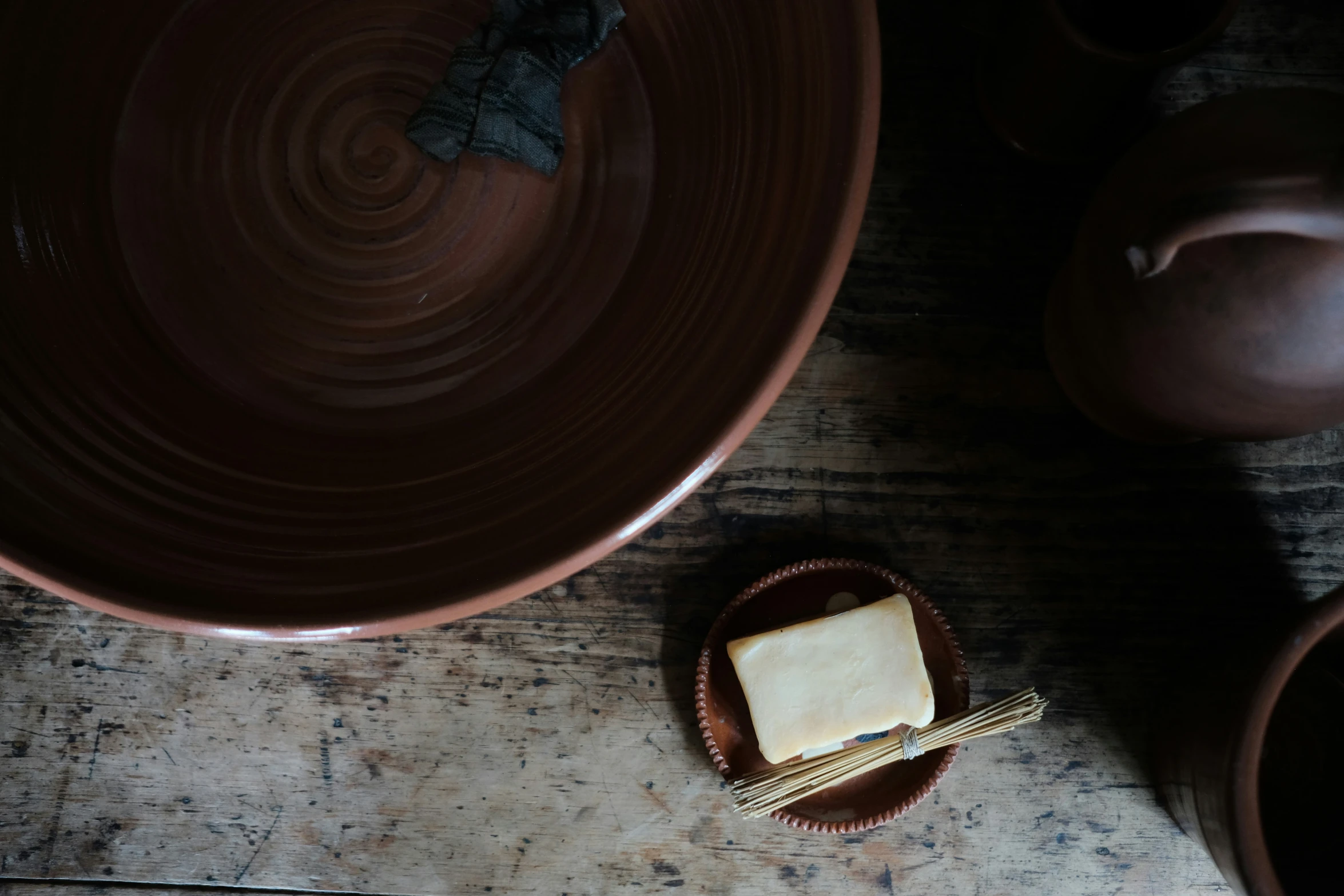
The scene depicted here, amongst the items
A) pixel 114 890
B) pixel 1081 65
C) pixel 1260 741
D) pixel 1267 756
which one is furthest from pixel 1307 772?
pixel 114 890

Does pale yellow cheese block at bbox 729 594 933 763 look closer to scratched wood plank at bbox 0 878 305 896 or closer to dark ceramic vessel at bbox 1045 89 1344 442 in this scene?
→ dark ceramic vessel at bbox 1045 89 1344 442

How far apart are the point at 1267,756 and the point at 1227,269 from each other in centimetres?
33

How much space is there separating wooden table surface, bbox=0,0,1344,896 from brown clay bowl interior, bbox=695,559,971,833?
0.08 feet

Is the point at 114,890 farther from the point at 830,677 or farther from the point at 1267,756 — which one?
the point at 1267,756

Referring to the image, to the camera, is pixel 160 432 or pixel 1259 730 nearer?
pixel 1259 730

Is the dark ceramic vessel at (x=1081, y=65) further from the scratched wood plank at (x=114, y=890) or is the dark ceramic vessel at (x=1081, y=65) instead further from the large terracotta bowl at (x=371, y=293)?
the scratched wood plank at (x=114, y=890)

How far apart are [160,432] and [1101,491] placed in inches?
23.9

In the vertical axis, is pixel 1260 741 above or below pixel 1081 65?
below

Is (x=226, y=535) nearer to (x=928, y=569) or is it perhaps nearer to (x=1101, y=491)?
(x=928, y=569)

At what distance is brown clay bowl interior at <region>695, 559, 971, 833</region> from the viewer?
21.8 inches

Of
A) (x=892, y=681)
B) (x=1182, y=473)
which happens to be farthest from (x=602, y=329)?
(x=1182, y=473)

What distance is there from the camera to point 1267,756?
54 cm

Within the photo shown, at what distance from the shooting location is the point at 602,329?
21.6 inches

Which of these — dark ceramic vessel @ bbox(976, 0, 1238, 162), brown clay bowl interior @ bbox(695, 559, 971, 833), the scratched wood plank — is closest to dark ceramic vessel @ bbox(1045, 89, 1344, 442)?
dark ceramic vessel @ bbox(976, 0, 1238, 162)
